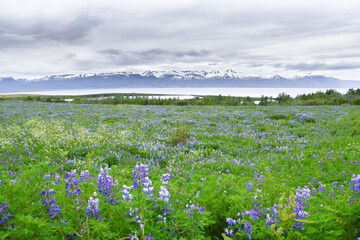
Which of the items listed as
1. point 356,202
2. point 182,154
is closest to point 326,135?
point 182,154

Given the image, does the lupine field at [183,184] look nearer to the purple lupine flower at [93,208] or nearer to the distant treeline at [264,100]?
the purple lupine flower at [93,208]

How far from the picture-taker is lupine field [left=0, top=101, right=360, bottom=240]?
93.7 inches

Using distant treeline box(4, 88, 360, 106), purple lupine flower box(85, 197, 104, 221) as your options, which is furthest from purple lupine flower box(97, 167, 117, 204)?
distant treeline box(4, 88, 360, 106)

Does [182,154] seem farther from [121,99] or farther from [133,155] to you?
[121,99]

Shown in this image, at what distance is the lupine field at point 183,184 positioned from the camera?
7.81ft

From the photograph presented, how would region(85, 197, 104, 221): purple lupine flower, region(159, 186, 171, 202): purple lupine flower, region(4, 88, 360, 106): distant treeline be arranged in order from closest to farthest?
region(85, 197, 104, 221): purple lupine flower < region(159, 186, 171, 202): purple lupine flower < region(4, 88, 360, 106): distant treeline

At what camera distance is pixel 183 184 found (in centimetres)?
404

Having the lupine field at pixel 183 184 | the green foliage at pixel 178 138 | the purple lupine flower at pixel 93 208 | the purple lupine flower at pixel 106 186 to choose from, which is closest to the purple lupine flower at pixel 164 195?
the lupine field at pixel 183 184

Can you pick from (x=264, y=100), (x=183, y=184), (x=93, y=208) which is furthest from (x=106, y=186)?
(x=264, y=100)

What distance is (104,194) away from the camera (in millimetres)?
2795

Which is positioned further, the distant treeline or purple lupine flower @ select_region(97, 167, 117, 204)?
the distant treeline

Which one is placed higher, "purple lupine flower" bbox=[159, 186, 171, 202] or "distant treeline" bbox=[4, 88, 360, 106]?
"distant treeline" bbox=[4, 88, 360, 106]

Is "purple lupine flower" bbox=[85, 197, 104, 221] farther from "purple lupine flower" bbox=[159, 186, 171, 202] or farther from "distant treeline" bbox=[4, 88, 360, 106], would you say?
"distant treeline" bbox=[4, 88, 360, 106]

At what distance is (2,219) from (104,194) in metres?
1.03
